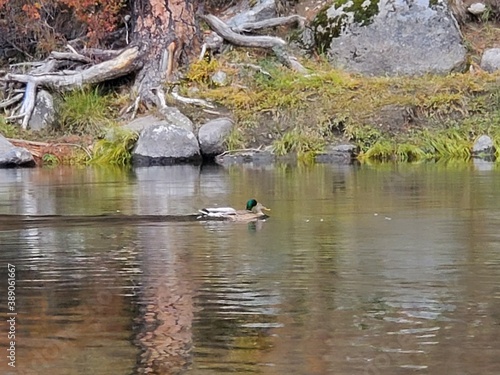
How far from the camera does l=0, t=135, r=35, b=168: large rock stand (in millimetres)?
23094

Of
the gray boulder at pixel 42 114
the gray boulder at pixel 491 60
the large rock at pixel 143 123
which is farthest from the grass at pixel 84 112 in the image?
the gray boulder at pixel 491 60

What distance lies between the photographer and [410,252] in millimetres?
9969

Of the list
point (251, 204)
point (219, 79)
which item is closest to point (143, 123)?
point (219, 79)

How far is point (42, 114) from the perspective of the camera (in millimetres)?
25531

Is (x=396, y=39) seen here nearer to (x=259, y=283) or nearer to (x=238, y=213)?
(x=238, y=213)

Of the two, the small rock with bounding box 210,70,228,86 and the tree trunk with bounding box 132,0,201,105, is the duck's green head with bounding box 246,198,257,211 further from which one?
the tree trunk with bounding box 132,0,201,105

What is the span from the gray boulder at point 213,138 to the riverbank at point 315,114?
0.59 feet

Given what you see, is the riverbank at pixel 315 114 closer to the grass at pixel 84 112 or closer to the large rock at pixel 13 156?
the grass at pixel 84 112

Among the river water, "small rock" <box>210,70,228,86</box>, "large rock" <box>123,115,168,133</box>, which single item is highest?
"small rock" <box>210,70,228,86</box>

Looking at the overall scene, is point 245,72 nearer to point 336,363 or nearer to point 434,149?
point 434,149

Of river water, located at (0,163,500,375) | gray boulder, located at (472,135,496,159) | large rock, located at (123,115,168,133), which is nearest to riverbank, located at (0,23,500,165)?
gray boulder, located at (472,135,496,159)

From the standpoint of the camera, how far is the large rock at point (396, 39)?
26047 mm

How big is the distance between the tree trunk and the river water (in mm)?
10666

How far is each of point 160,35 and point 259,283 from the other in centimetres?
1836
